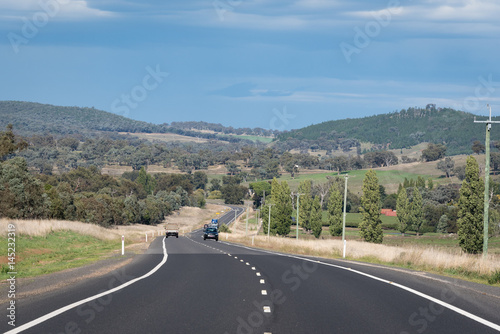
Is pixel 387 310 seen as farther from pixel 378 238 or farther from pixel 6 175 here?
pixel 378 238

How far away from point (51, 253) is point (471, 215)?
4462 centimetres

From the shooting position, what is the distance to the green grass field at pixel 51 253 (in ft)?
81.4

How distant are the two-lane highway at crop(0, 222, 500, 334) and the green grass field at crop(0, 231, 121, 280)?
5.96 m

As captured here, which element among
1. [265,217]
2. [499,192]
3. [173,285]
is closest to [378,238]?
[265,217]

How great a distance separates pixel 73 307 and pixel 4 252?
2041 cm

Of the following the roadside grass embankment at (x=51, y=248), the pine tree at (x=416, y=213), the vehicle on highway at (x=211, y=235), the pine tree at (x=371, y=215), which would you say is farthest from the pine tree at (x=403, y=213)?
the roadside grass embankment at (x=51, y=248)

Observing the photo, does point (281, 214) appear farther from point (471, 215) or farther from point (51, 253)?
point (51, 253)

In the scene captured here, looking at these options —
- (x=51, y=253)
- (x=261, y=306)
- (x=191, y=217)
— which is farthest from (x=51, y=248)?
(x=191, y=217)

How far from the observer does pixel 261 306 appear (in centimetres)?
1339

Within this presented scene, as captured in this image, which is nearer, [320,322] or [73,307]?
[320,322]

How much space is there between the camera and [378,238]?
88.9 meters

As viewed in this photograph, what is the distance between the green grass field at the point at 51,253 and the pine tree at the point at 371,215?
160 ft

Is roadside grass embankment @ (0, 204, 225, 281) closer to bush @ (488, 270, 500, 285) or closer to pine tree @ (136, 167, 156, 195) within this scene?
bush @ (488, 270, 500, 285)

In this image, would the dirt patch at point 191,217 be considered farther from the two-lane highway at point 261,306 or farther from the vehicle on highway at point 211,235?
the two-lane highway at point 261,306
